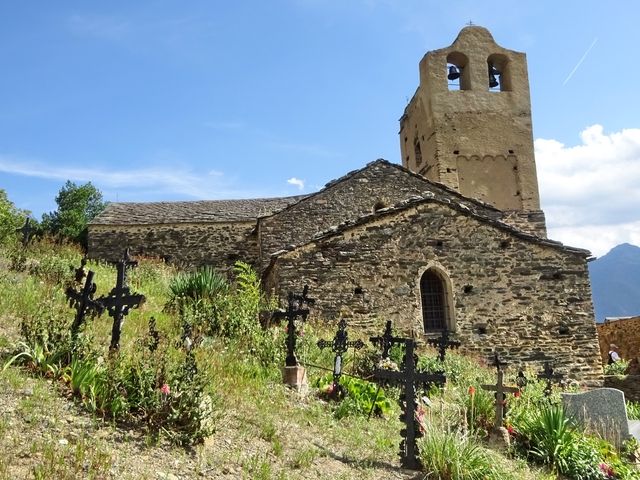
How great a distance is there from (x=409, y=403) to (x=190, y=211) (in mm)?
18024

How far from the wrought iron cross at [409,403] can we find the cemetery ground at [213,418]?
109 mm

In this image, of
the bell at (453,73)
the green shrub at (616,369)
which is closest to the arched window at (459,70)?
the bell at (453,73)

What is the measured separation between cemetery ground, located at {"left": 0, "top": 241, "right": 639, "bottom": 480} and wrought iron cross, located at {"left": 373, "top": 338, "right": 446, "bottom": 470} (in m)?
0.11

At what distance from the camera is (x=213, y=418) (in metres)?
5.70

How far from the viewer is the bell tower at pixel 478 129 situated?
21422 millimetres

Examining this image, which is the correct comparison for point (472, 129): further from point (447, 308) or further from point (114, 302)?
point (114, 302)

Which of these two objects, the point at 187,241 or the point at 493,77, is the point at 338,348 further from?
the point at 493,77

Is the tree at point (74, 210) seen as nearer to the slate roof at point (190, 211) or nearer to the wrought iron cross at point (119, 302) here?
the slate roof at point (190, 211)

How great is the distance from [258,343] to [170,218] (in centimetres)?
1391

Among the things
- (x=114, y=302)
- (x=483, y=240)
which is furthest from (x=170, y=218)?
(x=114, y=302)

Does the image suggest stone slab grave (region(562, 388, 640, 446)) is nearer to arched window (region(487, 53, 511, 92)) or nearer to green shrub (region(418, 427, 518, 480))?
green shrub (region(418, 427, 518, 480))

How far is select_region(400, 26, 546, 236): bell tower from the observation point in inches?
843

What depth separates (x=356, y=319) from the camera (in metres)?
13.5

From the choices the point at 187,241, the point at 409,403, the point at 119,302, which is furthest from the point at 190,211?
the point at 409,403
